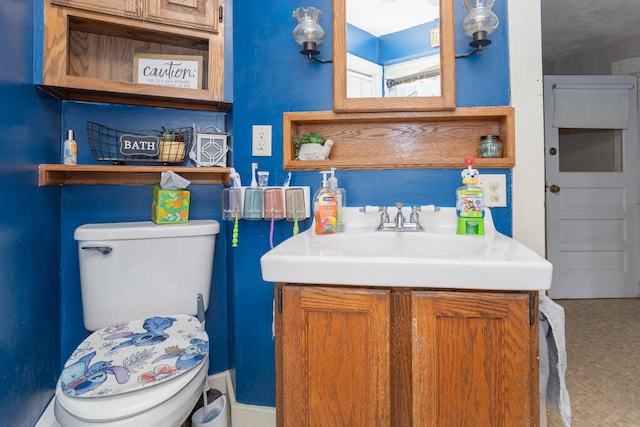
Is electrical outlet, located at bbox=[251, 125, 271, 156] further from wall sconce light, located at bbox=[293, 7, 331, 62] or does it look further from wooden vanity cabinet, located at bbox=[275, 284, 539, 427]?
wooden vanity cabinet, located at bbox=[275, 284, 539, 427]

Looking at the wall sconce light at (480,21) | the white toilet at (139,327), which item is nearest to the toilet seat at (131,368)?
the white toilet at (139,327)

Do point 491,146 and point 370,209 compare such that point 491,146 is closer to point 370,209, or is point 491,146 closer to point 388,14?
point 370,209

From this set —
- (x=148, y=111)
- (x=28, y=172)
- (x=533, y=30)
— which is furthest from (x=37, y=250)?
(x=533, y=30)

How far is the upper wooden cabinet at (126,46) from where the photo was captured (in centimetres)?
112

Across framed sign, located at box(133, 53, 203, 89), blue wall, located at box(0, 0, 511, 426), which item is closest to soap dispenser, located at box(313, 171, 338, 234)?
blue wall, located at box(0, 0, 511, 426)

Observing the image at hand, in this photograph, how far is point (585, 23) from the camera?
8.26 feet

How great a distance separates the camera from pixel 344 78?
4.12 ft

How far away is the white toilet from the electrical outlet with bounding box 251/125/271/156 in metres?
0.35

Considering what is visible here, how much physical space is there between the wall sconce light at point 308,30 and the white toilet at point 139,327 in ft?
2.59

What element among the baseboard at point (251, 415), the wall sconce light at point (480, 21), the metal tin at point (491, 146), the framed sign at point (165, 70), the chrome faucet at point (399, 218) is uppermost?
the wall sconce light at point (480, 21)

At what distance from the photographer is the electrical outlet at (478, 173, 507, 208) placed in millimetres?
1217

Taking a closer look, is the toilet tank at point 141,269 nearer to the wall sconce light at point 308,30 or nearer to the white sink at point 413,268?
the white sink at point 413,268

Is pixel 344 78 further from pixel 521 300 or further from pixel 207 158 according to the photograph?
pixel 521 300

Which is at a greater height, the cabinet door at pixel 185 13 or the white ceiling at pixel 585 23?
the white ceiling at pixel 585 23
